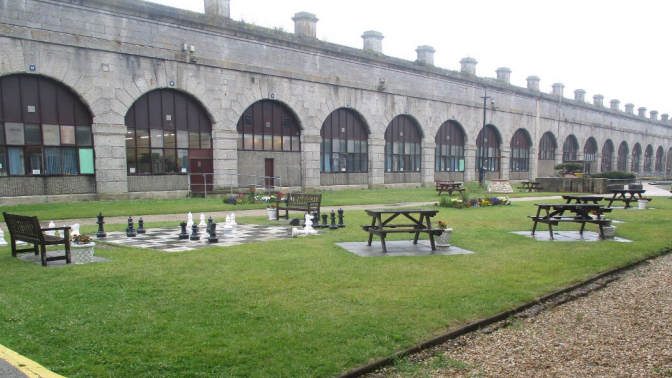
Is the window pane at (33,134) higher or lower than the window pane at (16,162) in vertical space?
higher

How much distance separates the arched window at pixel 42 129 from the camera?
2195 centimetres

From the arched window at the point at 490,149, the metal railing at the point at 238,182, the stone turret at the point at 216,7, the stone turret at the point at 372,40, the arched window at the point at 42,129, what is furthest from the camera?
the arched window at the point at 490,149

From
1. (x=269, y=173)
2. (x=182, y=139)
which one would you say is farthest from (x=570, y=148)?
(x=182, y=139)

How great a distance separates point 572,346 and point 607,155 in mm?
73585

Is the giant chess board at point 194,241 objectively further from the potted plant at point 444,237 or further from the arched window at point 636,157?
the arched window at point 636,157

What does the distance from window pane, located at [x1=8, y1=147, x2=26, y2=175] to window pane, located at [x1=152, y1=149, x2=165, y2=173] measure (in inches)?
242

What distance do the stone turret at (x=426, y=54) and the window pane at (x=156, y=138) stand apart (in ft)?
82.3

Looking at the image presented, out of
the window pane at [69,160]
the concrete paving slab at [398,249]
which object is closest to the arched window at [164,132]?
the window pane at [69,160]

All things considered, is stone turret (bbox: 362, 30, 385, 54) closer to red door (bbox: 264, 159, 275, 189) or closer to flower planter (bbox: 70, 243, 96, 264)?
red door (bbox: 264, 159, 275, 189)

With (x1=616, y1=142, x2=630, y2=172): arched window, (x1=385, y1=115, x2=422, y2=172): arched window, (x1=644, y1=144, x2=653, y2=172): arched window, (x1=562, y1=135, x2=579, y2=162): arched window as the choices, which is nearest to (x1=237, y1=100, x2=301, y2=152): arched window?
(x1=385, y1=115, x2=422, y2=172): arched window

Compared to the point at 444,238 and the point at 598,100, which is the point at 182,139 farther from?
the point at 598,100

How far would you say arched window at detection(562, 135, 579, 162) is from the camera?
60.7 metres

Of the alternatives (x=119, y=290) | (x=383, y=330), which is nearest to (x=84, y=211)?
(x=119, y=290)

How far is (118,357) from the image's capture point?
4.74 m
